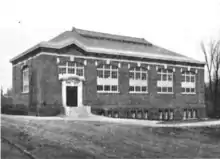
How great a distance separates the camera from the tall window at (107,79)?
27844mm

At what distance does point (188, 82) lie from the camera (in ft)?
111

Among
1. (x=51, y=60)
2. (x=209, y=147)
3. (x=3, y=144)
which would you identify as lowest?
(x=209, y=147)

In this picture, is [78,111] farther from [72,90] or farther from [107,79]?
[107,79]

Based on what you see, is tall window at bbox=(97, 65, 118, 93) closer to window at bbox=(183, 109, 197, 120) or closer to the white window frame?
the white window frame

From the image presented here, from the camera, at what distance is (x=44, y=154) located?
10.5 meters

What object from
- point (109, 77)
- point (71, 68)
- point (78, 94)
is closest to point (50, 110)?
point (78, 94)

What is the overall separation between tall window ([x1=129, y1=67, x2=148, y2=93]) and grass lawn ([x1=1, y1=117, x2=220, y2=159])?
33.9 feet

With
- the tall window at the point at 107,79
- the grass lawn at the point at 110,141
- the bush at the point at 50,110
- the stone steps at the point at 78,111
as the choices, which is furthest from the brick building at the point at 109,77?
the grass lawn at the point at 110,141

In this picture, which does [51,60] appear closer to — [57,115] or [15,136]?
[57,115]

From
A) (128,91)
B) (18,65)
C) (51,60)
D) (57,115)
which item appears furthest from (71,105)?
(18,65)

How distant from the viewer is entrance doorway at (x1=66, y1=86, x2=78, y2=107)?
26359 mm

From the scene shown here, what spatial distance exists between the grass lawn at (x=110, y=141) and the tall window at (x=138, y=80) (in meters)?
10.3

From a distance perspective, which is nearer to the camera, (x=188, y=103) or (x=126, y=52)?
(x=126, y=52)

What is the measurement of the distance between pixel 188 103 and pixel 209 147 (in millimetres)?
18138
